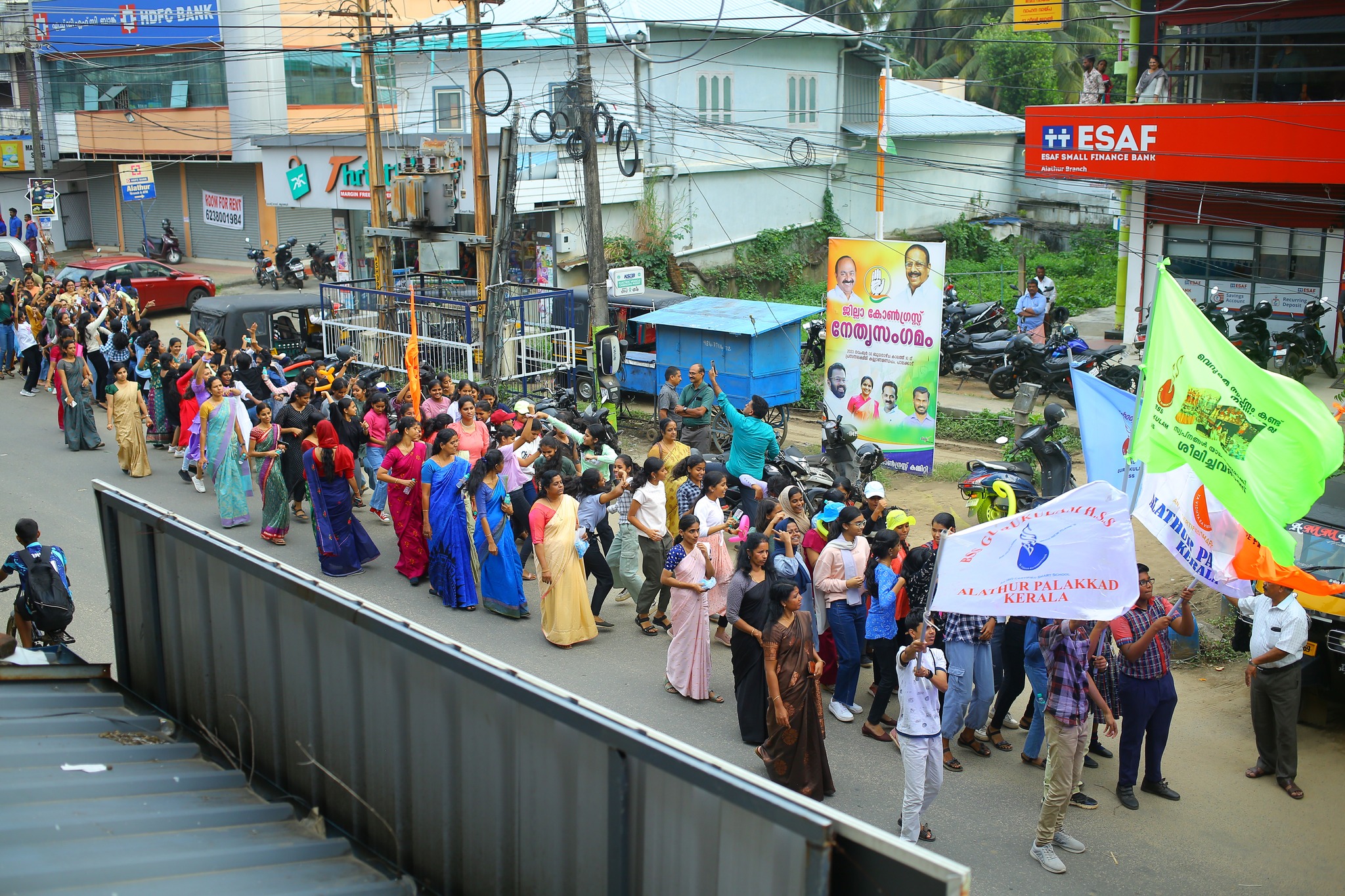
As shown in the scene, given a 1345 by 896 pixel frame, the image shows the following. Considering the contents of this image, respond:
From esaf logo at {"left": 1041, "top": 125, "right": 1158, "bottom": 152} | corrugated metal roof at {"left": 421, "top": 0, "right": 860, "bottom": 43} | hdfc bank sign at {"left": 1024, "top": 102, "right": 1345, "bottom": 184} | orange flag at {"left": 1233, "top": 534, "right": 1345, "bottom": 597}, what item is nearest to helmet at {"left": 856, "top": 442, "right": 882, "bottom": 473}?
orange flag at {"left": 1233, "top": 534, "right": 1345, "bottom": 597}

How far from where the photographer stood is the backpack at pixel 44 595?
7.42 metres

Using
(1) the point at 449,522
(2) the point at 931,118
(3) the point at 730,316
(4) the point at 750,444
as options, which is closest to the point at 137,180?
(3) the point at 730,316

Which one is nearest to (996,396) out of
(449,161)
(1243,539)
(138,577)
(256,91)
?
(449,161)

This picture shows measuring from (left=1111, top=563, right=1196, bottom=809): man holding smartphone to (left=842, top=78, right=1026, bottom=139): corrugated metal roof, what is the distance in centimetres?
2835

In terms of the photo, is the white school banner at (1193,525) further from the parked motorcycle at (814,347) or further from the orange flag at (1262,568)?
the parked motorcycle at (814,347)

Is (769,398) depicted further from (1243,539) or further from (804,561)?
(1243,539)

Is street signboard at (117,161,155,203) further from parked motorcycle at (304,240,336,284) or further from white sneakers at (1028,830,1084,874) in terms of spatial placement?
white sneakers at (1028,830,1084,874)

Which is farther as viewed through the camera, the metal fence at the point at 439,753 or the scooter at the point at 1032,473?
the scooter at the point at 1032,473

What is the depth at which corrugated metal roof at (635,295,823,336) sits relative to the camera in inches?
620

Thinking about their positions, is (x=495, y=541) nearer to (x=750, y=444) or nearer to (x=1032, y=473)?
(x=750, y=444)

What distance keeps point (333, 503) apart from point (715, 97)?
2095 centimetres

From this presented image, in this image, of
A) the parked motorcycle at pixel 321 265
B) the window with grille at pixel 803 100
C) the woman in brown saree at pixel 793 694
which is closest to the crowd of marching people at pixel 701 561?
the woman in brown saree at pixel 793 694

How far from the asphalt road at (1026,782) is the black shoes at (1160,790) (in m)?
0.07

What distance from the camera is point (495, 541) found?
31.3 ft
